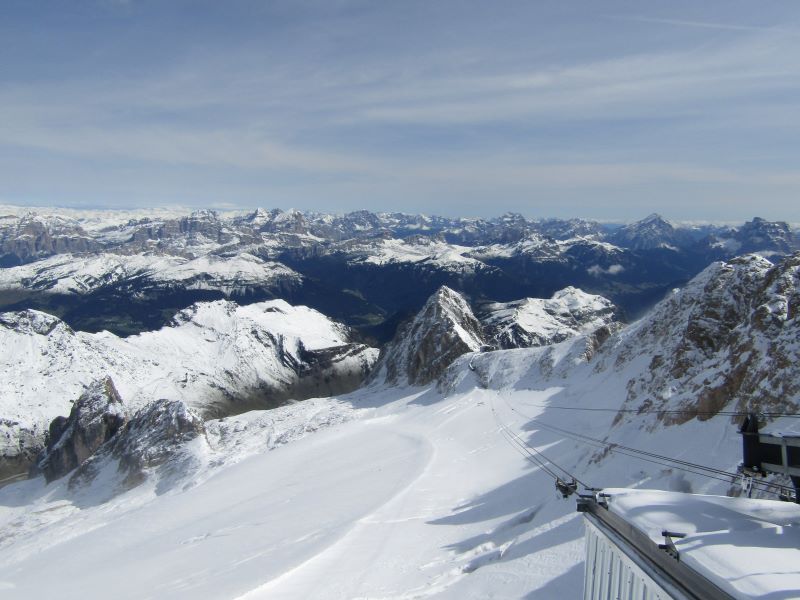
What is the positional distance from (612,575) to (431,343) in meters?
129

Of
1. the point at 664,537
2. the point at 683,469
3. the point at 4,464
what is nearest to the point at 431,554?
A: the point at 683,469

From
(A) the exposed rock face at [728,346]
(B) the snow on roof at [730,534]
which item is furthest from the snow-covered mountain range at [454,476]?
(B) the snow on roof at [730,534]

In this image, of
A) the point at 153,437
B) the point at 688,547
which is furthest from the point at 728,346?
the point at 153,437

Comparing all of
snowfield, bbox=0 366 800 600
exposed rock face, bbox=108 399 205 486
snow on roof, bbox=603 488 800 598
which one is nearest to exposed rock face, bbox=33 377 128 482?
exposed rock face, bbox=108 399 205 486

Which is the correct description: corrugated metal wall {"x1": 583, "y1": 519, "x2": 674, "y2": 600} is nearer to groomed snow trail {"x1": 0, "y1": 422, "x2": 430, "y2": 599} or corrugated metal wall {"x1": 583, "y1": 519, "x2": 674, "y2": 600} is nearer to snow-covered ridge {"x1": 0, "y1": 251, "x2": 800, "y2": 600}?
snow-covered ridge {"x1": 0, "y1": 251, "x2": 800, "y2": 600}

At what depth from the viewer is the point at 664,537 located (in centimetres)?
768

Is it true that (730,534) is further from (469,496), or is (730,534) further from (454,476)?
(454,476)

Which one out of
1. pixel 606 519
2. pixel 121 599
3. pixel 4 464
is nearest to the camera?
pixel 606 519

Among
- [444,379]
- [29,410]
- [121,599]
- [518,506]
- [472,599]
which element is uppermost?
[472,599]

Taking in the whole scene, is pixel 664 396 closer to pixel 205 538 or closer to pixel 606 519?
pixel 606 519

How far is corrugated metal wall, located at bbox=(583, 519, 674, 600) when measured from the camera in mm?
7422

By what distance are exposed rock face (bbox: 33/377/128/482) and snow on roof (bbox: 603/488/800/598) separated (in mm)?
123918

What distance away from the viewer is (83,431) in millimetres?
112875

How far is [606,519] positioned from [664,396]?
2626 cm
